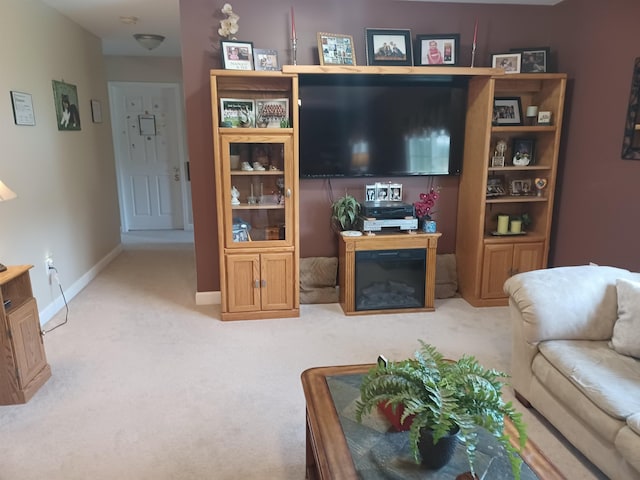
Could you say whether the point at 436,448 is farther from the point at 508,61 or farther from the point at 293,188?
the point at 508,61

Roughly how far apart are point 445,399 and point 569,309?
1285mm

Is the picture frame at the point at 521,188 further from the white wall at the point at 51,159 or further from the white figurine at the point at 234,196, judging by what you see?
the white wall at the point at 51,159

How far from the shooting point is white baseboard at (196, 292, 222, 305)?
389 cm

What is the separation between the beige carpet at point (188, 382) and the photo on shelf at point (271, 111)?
5.12 ft

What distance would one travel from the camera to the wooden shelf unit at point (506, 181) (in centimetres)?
358

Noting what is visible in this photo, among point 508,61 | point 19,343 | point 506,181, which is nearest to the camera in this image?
point 19,343

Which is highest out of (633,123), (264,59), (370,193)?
(264,59)

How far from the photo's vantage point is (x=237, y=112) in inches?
134

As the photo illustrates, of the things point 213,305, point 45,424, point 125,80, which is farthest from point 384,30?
point 125,80

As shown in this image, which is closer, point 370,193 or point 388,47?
point 388,47

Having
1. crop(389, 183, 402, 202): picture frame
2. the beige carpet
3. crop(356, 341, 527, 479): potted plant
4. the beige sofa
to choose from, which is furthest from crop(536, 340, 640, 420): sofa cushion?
crop(389, 183, 402, 202): picture frame

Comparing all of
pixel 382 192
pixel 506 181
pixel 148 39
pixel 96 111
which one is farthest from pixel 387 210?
pixel 96 111

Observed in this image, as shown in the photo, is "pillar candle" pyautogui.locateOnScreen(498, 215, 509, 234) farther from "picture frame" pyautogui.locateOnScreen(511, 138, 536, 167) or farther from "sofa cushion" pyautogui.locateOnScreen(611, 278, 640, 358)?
"sofa cushion" pyautogui.locateOnScreen(611, 278, 640, 358)

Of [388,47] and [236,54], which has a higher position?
[388,47]
